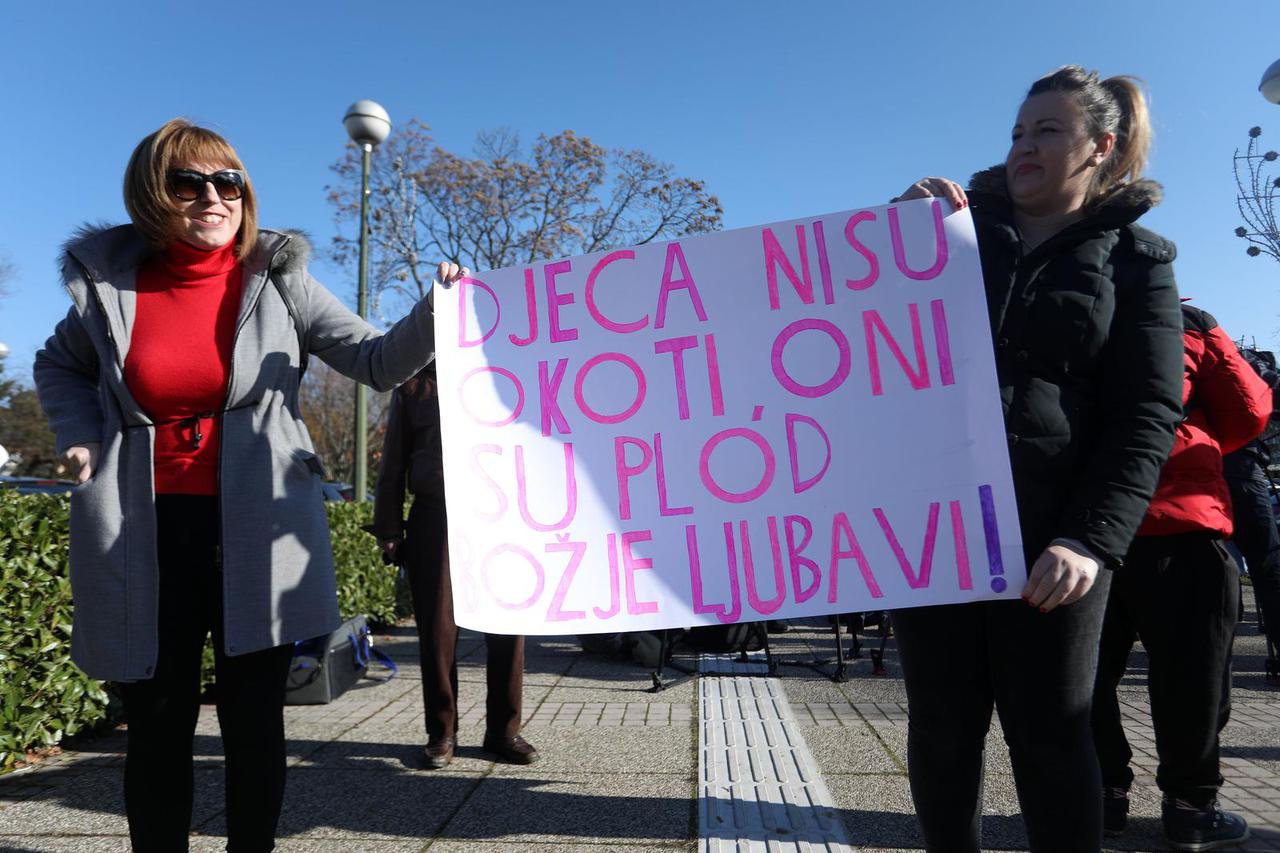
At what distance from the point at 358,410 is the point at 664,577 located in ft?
28.6

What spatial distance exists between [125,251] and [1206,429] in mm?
3407

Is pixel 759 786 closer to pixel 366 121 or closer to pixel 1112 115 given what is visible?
pixel 1112 115

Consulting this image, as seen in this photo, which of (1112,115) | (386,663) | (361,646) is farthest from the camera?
(386,663)

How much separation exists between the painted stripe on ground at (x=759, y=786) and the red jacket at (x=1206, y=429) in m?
1.47

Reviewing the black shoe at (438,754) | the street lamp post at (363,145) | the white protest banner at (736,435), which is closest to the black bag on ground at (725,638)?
the black shoe at (438,754)

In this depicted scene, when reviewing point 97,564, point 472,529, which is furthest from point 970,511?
point 97,564

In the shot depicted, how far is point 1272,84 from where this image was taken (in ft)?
27.8

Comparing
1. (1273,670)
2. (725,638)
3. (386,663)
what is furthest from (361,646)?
(1273,670)

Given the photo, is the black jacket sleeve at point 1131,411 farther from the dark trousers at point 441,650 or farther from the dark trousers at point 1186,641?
the dark trousers at point 441,650

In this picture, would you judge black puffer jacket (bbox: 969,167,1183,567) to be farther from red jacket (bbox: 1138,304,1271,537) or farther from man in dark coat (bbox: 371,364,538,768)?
man in dark coat (bbox: 371,364,538,768)

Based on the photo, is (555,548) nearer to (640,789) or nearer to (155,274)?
(155,274)

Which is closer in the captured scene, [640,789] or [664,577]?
[664,577]

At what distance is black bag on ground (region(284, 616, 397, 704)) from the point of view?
4820mm

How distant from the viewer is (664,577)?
209 cm
